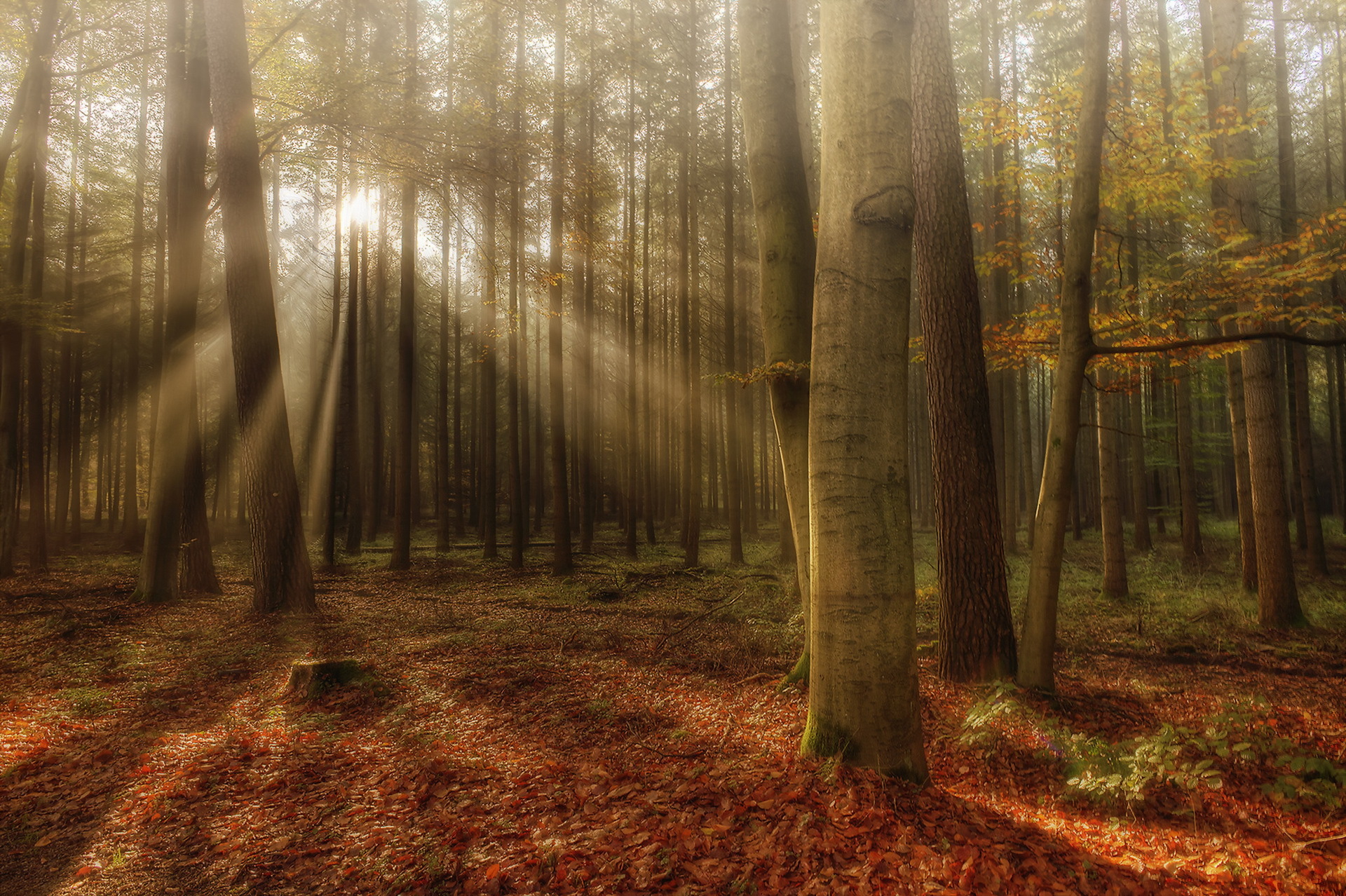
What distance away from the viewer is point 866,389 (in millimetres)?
3201

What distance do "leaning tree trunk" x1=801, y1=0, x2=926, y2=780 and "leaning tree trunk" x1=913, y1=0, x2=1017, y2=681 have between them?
3040 millimetres

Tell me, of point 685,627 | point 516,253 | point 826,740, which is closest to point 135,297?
point 516,253

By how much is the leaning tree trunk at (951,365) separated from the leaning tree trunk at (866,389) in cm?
304

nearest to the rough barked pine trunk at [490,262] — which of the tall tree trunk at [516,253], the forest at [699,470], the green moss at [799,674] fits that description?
the forest at [699,470]

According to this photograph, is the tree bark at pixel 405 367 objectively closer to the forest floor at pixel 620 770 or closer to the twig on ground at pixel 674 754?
the forest floor at pixel 620 770

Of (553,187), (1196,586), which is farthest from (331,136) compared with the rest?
(1196,586)

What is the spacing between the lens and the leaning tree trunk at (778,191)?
189 inches

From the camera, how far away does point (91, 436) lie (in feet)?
83.8

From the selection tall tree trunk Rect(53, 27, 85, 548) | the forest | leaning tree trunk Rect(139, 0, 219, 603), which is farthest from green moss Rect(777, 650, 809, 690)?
tall tree trunk Rect(53, 27, 85, 548)

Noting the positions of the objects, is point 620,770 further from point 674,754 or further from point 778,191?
point 778,191

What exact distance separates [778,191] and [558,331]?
9.40 m

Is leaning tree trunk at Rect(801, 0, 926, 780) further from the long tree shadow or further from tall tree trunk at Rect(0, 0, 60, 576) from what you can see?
tall tree trunk at Rect(0, 0, 60, 576)

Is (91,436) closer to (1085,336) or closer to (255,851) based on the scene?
(255,851)

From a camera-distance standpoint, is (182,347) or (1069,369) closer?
(1069,369)
